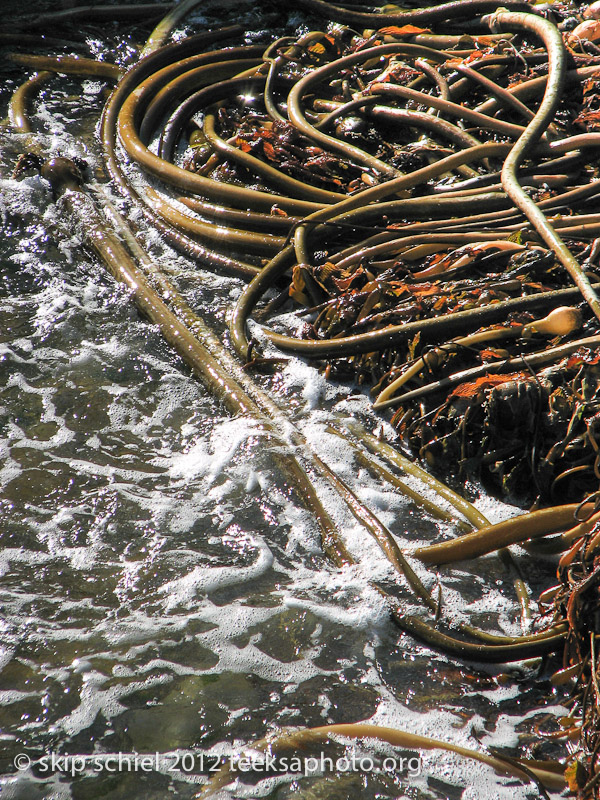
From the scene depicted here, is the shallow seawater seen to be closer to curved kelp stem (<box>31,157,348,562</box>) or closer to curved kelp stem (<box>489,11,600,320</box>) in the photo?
curved kelp stem (<box>31,157,348,562</box>)

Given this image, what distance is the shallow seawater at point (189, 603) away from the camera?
1.77 meters

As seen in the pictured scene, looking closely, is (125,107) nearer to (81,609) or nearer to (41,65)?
(41,65)

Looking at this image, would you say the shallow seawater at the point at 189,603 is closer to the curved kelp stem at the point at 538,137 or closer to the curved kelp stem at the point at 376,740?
the curved kelp stem at the point at 376,740

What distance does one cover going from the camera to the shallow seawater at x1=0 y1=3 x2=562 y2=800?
69.5 inches

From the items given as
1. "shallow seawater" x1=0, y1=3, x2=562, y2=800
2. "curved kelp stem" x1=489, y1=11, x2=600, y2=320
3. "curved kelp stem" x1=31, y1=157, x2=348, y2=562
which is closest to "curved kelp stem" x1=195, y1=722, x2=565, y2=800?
"shallow seawater" x1=0, y1=3, x2=562, y2=800

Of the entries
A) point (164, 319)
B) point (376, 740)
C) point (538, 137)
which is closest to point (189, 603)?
point (376, 740)

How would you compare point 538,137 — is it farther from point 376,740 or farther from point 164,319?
point 376,740

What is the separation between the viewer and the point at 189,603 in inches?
85.0

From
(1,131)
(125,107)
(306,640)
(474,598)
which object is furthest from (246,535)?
(1,131)

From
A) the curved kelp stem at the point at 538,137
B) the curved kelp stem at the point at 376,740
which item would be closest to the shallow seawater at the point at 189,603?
the curved kelp stem at the point at 376,740

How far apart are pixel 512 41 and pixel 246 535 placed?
4.06 m

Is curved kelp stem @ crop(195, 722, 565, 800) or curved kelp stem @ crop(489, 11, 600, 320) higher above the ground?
curved kelp stem @ crop(489, 11, 600, 320)

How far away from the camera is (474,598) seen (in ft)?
7.12

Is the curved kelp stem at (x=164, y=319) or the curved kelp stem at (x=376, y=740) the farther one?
the curved kelp stem at (x=164, y=319)
